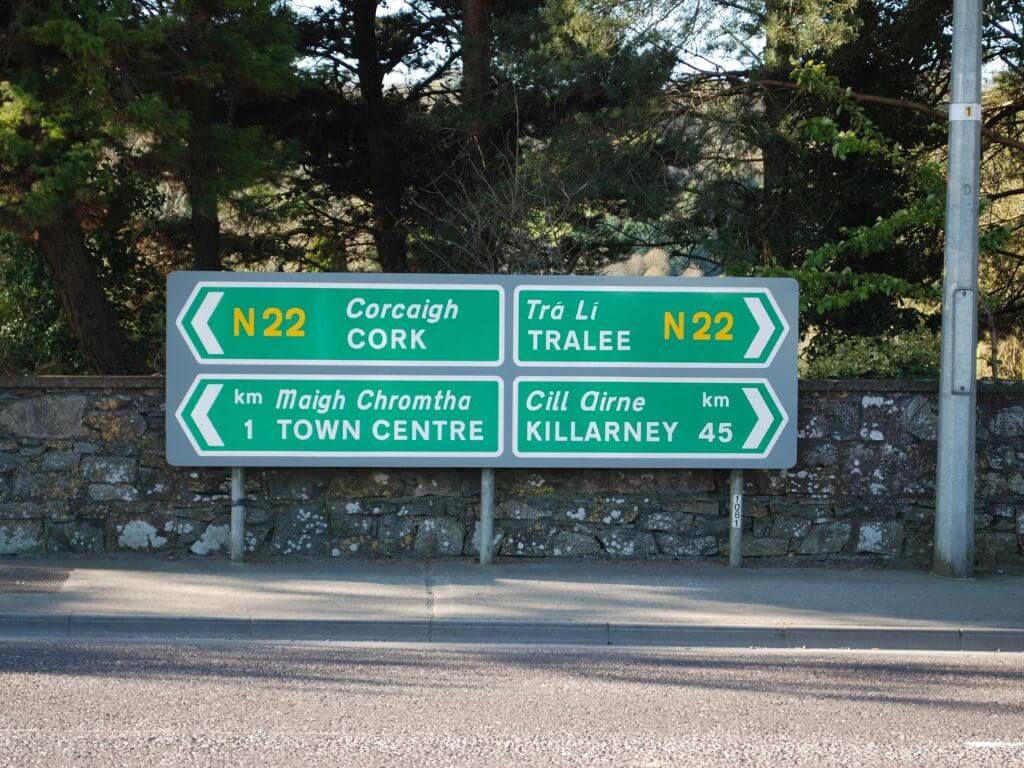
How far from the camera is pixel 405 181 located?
66.9ft

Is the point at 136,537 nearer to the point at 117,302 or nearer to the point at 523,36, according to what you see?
the point at 117,302

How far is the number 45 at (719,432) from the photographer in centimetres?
967

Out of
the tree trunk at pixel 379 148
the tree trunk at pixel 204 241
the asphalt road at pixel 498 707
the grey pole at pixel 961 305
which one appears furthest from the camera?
the tree trunk at pixel 379 148

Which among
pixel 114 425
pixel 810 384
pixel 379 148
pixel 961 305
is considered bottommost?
pixel 114 425

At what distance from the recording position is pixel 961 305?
30.4 feet

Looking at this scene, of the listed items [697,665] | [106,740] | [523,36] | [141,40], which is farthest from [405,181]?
[106,740]

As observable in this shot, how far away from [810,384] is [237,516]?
5.15 meters

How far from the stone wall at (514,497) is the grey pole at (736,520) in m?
0.23

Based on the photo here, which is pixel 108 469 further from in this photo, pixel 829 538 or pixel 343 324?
pixel 829 538

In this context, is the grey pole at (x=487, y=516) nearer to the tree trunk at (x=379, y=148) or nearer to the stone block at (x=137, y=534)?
the stone block at (x=137, y=534)

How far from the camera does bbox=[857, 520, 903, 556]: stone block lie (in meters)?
9.90

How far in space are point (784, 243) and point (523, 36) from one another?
4824 millimetres

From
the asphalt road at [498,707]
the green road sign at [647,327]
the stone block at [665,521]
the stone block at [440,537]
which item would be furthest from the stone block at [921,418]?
the stone block at [440,537]

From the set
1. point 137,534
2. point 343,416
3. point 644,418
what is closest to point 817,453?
point 644,418
